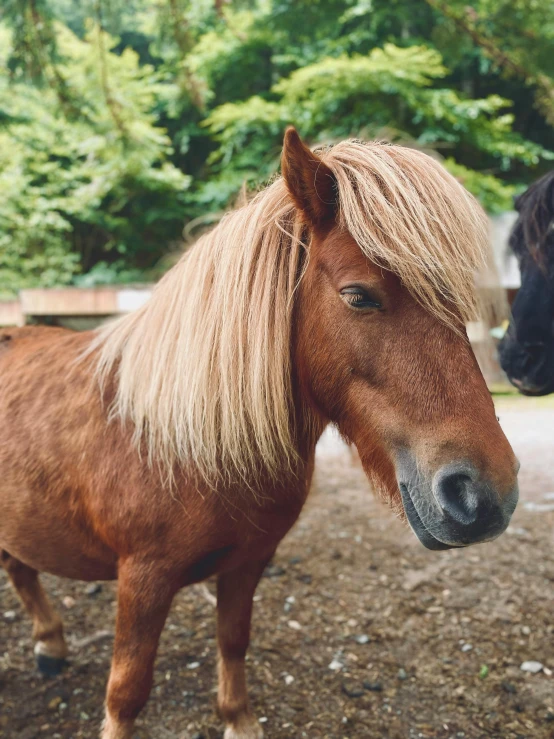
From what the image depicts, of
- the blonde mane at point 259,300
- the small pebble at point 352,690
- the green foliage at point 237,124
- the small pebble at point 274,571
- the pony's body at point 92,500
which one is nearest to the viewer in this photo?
the blonde mane at point 259,300

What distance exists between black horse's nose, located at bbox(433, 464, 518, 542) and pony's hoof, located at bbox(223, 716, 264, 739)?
142cm

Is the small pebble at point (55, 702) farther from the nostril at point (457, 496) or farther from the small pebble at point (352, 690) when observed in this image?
the nostril at point (457, 496)

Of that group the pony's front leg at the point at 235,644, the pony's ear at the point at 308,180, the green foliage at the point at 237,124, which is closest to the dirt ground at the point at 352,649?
the pony's front leg at the point at 235,644

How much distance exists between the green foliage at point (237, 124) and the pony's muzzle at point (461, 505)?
12.8 feet

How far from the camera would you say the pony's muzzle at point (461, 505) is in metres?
1.09

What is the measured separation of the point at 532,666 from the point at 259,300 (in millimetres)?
2172

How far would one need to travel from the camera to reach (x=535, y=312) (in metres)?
2.39

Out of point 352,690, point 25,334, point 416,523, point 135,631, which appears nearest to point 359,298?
point 416,523

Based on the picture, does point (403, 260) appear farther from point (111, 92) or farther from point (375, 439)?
point (111, 92)

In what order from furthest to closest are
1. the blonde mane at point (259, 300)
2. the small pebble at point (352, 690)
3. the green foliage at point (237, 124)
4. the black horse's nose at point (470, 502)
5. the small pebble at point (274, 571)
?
the green foliage at point (237, 124) → the small pebble at point (274, 571) → the small pebble at point (352, 690) → the blonde mane at point (259, 300) → the black horse's nose at point (470, 502)

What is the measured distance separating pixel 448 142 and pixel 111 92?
687 cm

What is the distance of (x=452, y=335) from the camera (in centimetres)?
121

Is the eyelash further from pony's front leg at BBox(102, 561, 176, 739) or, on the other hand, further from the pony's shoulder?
the pony's shoulder

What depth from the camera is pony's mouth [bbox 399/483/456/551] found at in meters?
1.18
